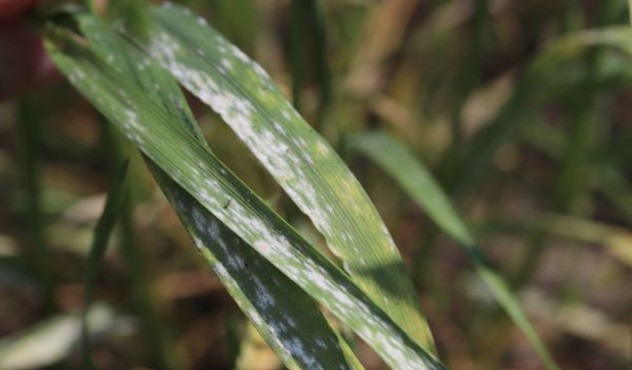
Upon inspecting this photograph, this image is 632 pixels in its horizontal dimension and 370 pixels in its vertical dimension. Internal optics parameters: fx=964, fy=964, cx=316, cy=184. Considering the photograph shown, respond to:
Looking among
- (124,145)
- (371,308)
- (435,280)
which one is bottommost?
(435,280)

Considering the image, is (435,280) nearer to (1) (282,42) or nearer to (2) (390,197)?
(2) (390,197)

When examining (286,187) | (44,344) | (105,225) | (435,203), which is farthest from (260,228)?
(44,344)

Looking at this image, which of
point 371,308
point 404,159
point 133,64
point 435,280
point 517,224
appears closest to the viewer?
point 371,308

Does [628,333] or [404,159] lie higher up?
[404,159]

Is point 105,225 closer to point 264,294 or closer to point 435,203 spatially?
point 264,294

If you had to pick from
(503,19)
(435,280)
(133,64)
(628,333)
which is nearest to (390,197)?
(435,280)

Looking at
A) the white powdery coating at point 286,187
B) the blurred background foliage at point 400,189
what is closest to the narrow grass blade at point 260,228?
the white powdery coating at point 286,187

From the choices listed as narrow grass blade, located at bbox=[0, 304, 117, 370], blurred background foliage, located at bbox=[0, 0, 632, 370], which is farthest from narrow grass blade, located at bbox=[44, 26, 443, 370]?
narrow grass blade, located at bbox=[0, 304, 117, 370]

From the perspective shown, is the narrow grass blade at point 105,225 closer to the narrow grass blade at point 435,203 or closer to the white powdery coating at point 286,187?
the white powdery coating at point 286,187
